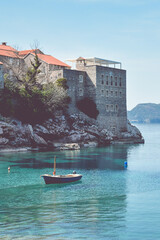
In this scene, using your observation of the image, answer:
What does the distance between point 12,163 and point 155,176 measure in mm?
16681

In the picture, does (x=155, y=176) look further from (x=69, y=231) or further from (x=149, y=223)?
(x=69, y=231)

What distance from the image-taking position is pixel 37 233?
736 inches

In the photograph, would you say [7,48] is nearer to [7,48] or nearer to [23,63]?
[7,48]

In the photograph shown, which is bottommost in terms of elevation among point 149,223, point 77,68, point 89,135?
point 149,223

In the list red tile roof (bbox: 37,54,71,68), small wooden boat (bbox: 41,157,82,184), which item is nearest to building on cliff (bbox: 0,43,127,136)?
red tile roof (bbox: 37,54,71,68)

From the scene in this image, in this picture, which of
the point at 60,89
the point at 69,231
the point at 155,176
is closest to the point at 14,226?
the point at 69,231

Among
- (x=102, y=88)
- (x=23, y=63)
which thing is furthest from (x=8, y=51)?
(x=102, y=88)

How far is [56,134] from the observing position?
61188mm

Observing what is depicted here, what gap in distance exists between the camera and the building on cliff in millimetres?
67250

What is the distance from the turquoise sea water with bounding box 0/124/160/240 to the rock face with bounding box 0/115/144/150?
10511mm

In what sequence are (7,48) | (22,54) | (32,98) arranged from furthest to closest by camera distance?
(22,54) < (7,48) < (32,98)

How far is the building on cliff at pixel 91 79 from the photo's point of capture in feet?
221

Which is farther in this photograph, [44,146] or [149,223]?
[44,146]

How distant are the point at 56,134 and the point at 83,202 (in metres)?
36.1
